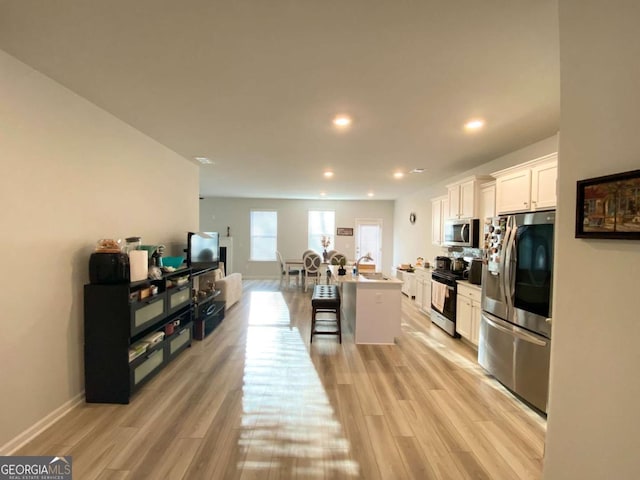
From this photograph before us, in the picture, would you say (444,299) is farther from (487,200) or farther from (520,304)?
(520,304)

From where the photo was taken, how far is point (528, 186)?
3010mm

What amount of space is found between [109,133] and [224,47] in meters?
1.80

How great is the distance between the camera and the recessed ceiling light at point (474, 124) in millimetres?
2814

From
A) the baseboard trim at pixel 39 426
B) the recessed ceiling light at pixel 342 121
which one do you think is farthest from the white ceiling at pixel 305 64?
the baseboard trim at pixel 39 426

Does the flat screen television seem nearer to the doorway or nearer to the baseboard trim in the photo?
the baseboard trim

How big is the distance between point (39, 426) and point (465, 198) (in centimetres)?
524

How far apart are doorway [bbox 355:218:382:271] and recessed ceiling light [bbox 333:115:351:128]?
22.4 feet

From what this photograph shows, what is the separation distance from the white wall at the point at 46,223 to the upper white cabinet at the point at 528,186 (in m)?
4.08

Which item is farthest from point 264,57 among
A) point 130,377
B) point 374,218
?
point 374,218

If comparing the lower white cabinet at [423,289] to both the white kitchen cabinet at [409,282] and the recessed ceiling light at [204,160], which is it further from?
the recessed ceiling light at [204,160]

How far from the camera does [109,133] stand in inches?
111

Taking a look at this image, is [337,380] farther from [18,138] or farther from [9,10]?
[9,10]

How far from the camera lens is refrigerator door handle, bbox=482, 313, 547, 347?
253 centimetres

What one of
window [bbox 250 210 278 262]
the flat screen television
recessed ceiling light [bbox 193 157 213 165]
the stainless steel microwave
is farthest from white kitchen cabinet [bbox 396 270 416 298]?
recessed ceiling light [bbox 193 157 213 165]
